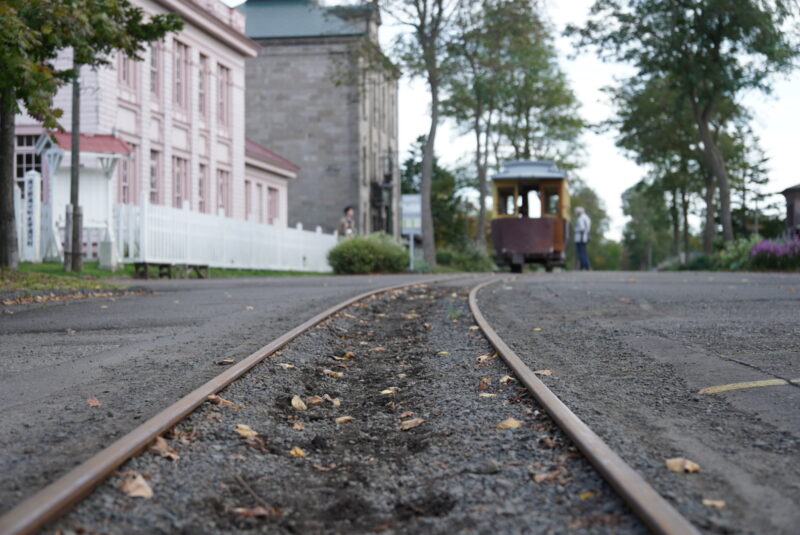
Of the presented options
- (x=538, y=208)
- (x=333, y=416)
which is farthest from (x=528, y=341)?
(x=538, y=208)

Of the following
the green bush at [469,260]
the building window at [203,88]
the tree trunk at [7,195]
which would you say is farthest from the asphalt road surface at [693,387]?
the green bush at [469,260]

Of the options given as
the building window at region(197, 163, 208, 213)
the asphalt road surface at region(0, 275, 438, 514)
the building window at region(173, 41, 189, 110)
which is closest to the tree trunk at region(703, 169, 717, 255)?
the building window at region(197, 163, 208, 213)

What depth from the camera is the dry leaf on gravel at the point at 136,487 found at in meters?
4.00

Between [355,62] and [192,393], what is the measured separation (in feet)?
122

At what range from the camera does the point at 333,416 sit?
20.2 ft

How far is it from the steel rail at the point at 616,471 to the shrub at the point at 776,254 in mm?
23879

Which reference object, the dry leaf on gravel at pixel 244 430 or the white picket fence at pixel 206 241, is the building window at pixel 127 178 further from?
the dry leaf on gravel at pixel 244 430

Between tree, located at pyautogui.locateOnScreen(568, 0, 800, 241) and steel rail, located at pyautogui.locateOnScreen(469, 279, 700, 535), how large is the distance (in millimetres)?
34274

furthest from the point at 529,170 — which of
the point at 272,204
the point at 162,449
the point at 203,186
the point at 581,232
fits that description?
the point at 162,449

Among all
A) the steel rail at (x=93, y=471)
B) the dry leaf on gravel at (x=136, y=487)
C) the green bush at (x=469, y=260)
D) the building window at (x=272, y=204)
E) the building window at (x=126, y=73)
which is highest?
the building window at (x=126, y=73)

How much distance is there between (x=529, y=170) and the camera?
32750mm

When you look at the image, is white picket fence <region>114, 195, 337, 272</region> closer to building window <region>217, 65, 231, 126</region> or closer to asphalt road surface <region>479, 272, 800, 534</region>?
building window <region>217, 65, 231, 126</region>

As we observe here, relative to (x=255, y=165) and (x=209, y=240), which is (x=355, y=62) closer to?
(x=255, y=165)

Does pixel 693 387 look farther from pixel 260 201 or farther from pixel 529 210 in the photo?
pixel 260 201
